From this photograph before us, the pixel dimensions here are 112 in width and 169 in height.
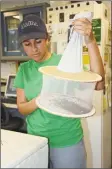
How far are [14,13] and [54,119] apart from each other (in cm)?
72

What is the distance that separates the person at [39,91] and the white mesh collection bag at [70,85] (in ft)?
0.17

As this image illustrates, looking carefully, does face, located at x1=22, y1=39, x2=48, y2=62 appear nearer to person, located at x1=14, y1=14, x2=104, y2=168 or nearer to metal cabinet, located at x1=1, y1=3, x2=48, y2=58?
person, located at x1=14, y1=14, x2=104, y2=168

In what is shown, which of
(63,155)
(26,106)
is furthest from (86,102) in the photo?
(63,155)

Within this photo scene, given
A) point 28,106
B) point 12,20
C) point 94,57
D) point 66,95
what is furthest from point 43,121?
point 12,20

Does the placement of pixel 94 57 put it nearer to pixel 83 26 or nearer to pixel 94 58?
pixel 94 58

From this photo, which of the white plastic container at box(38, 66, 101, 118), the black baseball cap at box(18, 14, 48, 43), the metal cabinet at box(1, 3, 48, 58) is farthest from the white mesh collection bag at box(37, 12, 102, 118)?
the metal cabinet at box(1, 3, 48, 58)

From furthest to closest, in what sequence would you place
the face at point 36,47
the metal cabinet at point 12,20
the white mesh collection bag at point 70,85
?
the metal cabinet at point 12,20
the face at point 36,47
the white mesh collection bag at point 70,85

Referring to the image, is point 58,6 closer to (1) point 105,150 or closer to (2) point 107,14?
(2) point 107,14

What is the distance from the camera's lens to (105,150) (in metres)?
1.78

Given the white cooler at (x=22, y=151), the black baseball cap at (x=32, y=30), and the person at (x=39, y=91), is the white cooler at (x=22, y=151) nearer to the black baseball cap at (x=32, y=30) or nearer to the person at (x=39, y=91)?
the person at (x=39, y=91)

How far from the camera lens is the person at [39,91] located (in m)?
0.66

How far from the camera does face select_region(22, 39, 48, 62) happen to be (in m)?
0.71

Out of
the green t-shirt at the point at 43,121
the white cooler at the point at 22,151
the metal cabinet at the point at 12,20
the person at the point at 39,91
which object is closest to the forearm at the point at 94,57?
the person at the point at 39,91

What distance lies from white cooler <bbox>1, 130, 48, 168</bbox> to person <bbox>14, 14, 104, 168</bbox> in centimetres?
11
